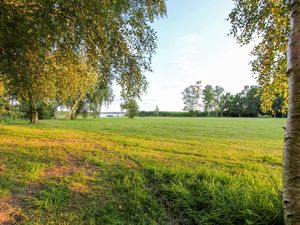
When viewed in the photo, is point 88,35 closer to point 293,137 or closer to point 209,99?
point 293,137

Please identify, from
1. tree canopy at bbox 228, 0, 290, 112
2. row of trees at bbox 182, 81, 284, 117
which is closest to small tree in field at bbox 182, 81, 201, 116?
row of trees at bbox 182, 81, 284, 117

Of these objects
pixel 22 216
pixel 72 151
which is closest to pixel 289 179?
pixel 22 216

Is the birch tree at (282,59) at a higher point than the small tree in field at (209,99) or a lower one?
lower

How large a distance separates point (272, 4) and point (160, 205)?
182 inches

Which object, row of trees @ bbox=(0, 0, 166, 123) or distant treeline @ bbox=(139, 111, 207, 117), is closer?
row of trees @ bbox=(0, 0, 166, 123)

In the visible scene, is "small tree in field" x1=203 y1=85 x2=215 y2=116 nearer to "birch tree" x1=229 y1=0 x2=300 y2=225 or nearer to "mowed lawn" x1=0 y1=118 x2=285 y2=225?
"birch tree" x1=229 y1=0 x2=300 y2=225

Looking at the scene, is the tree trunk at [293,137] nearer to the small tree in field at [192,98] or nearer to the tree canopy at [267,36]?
the tree canopy at [267,36]

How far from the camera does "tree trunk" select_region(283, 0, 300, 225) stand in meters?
2.19

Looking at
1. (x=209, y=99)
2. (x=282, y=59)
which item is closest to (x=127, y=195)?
(x=282, y=59)

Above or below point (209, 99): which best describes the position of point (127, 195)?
below

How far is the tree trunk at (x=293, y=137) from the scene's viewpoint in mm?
2193

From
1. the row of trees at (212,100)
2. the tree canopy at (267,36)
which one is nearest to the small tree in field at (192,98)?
the row of trees at (212,100)

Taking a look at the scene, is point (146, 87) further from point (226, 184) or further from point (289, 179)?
point (289, 179)

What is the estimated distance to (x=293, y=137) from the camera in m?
2.22
